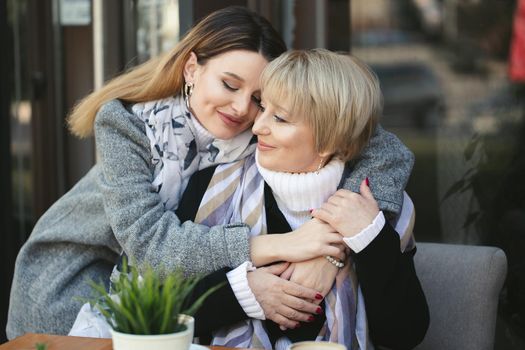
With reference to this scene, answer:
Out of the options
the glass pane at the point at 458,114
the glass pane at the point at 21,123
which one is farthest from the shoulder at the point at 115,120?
the glass pane at the point at 21,123

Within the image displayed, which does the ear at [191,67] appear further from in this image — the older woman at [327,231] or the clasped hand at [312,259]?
the clasped hand at [312,259]

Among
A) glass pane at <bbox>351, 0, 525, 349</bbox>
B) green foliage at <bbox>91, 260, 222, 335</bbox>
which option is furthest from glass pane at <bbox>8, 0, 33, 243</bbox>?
green foliage at <bbox>91, 260, 222, 335</bbox>

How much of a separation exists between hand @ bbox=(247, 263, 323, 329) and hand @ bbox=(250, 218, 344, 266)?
5cm

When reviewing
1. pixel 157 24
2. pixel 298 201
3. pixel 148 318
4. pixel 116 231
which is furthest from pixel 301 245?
pixel 157 24

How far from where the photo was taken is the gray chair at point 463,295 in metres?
2.35

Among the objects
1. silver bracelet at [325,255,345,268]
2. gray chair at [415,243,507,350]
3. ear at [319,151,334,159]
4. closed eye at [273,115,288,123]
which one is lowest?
gray chair at [415,243,507,350]

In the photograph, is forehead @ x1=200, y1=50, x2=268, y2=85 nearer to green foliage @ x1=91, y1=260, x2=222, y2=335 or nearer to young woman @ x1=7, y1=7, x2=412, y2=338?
young woman @ x1=7, y1=7, x2=412, y2=338

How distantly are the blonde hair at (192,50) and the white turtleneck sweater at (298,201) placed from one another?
352 millimetres

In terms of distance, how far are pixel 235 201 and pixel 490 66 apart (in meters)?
1.69

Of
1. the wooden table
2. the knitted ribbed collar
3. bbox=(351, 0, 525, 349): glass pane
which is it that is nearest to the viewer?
the wooden table

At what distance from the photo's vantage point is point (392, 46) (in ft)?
12.7

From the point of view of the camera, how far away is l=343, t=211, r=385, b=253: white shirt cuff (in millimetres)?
Result: 2086

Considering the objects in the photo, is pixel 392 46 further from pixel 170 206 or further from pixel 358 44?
pixel 170 206

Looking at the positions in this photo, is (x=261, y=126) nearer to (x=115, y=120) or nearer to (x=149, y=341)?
(x=115, y=120)
